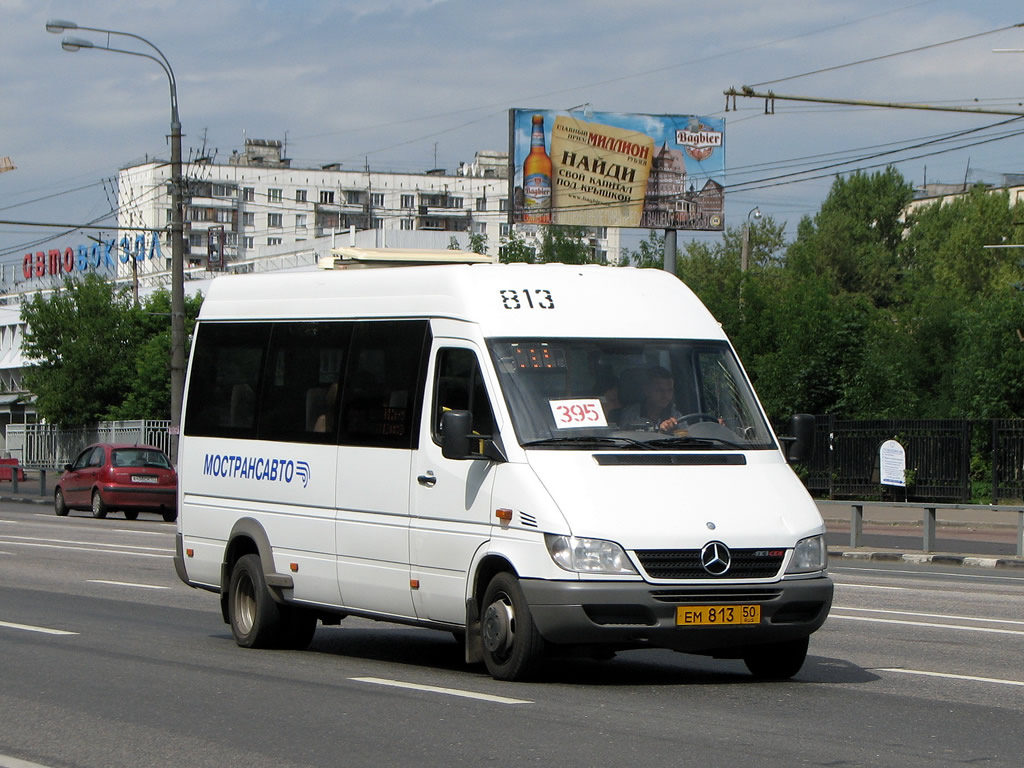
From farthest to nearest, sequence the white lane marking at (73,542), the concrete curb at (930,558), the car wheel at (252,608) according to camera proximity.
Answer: the concrete curb at (930,558), the white lane marking at (73,542), the car wheel at (252,608)

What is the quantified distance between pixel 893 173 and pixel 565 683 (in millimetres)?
95075

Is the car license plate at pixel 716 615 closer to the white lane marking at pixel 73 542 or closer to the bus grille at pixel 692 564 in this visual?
the bus grille at pixel 692 564

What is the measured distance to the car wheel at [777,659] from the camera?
9812 mm

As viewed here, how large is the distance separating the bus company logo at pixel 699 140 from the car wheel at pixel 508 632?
125 ft

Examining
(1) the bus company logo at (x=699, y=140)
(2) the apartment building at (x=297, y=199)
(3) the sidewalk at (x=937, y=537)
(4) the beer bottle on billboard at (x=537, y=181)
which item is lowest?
(3) the sidewalk at (x=937, y=537)

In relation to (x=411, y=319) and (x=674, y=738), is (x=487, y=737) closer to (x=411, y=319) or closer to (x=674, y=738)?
(x=674, y=738)

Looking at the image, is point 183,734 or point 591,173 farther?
point 591,173

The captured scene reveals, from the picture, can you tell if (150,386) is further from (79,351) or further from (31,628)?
(31,628)

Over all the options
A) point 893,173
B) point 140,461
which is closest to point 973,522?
point 140,461

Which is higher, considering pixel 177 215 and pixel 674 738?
pixel 177 215

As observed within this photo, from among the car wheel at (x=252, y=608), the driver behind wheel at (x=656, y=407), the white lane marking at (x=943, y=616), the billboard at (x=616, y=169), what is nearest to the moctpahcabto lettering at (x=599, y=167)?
the billboard at (x=616, y=169)

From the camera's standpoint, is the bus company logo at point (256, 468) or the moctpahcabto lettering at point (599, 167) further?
the moctpahcabto lettering at point (599, 167)

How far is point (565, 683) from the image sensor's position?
31.7ft

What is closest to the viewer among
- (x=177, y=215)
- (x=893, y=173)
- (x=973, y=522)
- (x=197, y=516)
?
(x=197, y=516)
